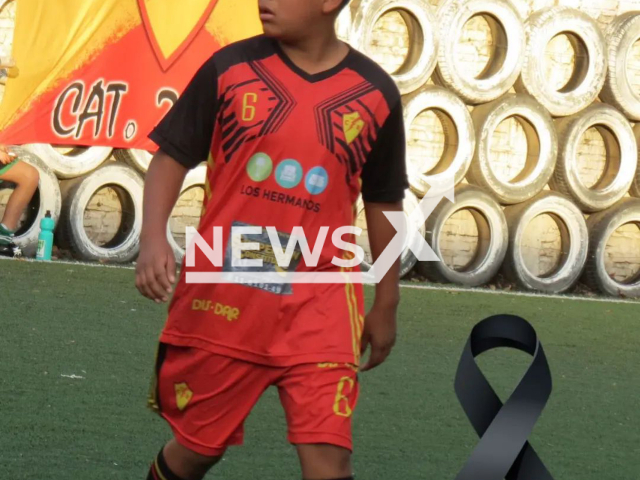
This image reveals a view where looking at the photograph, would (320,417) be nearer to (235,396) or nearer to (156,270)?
(235,396)

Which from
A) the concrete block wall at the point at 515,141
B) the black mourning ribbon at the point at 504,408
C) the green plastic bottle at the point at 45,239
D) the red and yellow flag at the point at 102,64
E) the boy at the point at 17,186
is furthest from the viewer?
the concrete block wall at the point at 515,141

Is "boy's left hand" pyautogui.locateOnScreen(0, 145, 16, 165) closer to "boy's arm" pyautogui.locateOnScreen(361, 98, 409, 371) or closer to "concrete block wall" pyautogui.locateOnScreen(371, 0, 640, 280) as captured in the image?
"concrete block wall" pyautogui.locateOnScreen(371, 0, 640, 280)

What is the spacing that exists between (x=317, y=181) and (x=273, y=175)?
9cm

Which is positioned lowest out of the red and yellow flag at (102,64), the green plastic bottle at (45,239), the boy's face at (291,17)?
the green plastic bottle at (45,239)

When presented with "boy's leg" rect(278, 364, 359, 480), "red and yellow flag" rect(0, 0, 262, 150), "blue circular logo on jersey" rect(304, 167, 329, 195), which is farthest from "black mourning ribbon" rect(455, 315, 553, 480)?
"red and yellow flag" rect(0, 0, 262, 150)

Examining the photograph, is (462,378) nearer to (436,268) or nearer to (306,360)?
(306,360)

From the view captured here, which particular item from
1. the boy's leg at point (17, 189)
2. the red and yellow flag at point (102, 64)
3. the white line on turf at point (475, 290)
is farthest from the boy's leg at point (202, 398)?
the red and yellow flag at point (102, 64)

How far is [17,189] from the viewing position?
896 cm

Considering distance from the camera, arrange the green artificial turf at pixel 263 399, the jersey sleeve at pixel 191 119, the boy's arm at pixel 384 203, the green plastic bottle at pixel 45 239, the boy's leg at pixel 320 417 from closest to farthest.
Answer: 1. the boy's leg at pixel 320 417
2. the jersey sleeve at pixel 191 119
3. the boy's arm at pixel 384 203
4. the green artificial turf at pixel 263 399
5. the green plastic bottle at pixel 45 239

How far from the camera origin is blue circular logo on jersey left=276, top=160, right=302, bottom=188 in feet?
8.47

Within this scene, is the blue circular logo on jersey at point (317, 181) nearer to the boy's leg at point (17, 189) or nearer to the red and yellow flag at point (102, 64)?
the boy's leg at point (17, 189)

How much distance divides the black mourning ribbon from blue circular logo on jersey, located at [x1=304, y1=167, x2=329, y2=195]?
595 mm

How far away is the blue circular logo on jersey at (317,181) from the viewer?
2.58m

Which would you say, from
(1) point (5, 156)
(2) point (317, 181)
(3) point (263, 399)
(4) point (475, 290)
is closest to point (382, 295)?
(2) point (317, 181)
